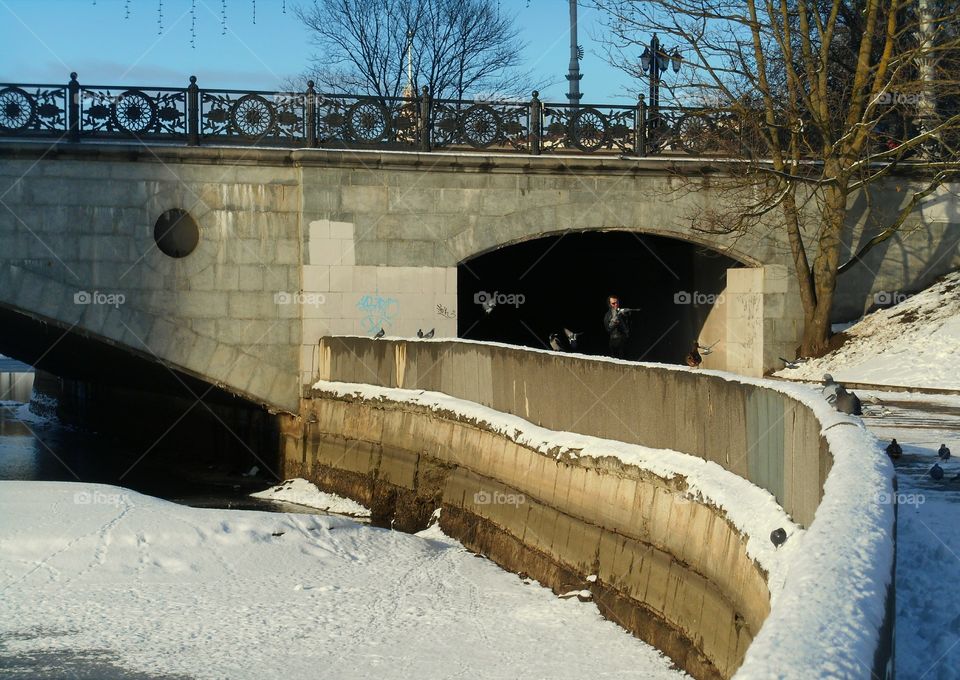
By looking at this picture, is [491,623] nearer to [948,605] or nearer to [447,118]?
[948,605]

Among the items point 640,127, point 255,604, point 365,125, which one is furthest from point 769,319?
point 255,604

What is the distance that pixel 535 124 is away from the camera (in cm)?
2362

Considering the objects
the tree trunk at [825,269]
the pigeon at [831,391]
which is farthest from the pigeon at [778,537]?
the tree trunk at [825,269]

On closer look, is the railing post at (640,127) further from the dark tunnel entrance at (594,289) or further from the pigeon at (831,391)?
the pigeon at (831,391)

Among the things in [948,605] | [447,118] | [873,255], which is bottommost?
[948,605]

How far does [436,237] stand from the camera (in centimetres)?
2341

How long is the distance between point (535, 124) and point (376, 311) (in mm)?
4512

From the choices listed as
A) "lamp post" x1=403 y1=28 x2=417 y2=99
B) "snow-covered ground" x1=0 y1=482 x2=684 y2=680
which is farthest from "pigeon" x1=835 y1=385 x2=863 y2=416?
"lamp post" x1=403 y1=28 x2=417 y2=99

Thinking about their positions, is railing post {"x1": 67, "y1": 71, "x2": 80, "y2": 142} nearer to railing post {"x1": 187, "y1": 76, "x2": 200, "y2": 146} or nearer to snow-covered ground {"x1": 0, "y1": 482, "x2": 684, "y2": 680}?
railing post {"x1": 187, "y1": 76, "x2": 200, "y2": 146}

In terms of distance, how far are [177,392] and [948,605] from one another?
2314cm

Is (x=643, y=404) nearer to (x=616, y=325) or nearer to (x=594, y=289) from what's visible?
(x=616, y=325)

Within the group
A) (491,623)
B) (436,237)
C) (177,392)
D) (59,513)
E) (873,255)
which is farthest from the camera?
(177,392)

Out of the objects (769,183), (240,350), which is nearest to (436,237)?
(240,350)

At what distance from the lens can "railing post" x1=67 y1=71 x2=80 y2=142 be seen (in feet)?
71.9
